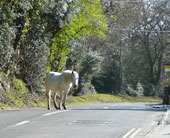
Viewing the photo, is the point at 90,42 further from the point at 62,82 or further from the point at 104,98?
the point at 62,82

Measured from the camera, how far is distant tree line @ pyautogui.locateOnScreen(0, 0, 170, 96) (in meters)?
25.6

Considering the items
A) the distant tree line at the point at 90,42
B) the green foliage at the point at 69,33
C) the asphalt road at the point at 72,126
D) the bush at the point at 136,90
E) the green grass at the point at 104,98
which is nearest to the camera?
the asphalt road at the point at 72,126

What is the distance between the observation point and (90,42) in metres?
49.4

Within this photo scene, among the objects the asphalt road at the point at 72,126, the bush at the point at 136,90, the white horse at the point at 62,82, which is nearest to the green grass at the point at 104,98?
the bush at the point at 136,90

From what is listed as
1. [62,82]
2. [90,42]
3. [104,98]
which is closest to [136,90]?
[104,98]

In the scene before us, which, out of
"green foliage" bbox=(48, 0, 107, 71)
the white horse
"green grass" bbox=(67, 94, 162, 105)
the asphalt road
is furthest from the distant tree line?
the asphalt road

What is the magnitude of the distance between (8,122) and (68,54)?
25521 millimetres

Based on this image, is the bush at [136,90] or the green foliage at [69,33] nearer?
the green foliage at [69,33]

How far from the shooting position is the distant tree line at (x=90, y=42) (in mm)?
25594

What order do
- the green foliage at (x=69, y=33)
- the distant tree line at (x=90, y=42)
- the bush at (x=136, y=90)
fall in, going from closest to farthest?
the distant tree line at (x=90, y=42) → the green foliage at (x=69, y=33) → the bush at (x=136, y=90)

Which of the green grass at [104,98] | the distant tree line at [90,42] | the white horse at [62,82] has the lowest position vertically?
the green grass at [104,98]

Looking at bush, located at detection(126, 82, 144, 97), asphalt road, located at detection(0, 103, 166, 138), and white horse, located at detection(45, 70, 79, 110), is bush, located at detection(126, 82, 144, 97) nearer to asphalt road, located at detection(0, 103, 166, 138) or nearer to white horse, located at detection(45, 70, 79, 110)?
white horse, located at detection(45, 70, 79, 110)

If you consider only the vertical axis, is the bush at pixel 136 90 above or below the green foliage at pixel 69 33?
below

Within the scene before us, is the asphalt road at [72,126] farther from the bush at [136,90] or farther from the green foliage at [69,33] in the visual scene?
the bush at [136,90]
